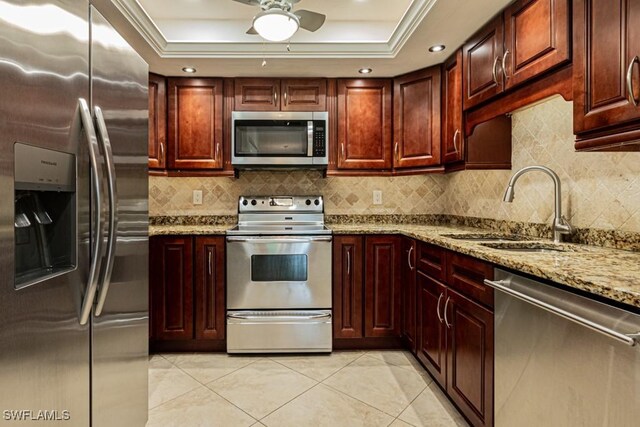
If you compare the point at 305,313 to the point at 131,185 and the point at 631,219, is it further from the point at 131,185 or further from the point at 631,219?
the point at 631,219

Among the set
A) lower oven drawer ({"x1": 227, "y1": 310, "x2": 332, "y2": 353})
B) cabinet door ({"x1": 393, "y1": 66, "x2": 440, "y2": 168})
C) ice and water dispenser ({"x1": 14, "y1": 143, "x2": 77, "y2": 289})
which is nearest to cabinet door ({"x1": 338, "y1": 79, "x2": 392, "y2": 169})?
cabinet door ({"x1": 393, "y1": 66, "x2": 440, "y2": 168})

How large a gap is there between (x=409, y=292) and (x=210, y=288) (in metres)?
1.42

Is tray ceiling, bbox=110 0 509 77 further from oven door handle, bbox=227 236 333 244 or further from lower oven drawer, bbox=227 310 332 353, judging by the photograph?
lower oven drawer, bbox=227 310 332 353

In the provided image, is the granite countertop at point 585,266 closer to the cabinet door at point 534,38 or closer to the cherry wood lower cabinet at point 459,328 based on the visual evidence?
the cherry wood lower cabinet at point 459,328

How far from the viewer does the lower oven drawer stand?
2523 mm

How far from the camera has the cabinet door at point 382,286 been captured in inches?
102

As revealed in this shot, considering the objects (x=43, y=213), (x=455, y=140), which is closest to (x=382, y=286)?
(x=455, y=140)

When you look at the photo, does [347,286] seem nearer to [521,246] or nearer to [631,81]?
[521,246]

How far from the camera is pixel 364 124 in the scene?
2.89 m

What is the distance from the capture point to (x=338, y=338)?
2611mm

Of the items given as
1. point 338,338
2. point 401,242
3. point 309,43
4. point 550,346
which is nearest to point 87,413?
point 550,346

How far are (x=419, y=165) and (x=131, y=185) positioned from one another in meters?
2.09

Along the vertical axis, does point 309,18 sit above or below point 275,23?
above

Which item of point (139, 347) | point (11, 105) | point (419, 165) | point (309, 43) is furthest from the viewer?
point (419, 165)
